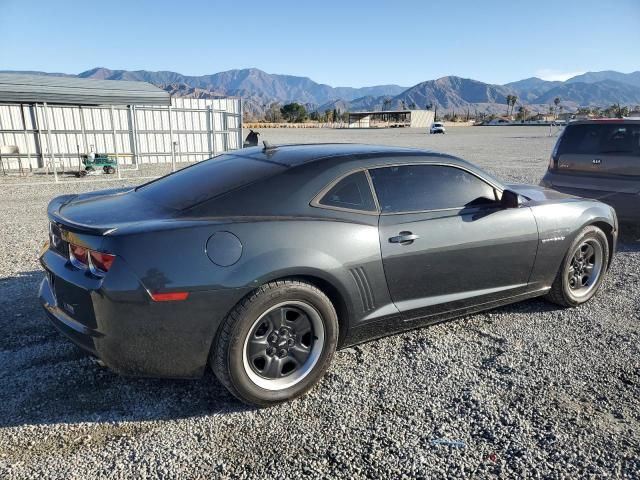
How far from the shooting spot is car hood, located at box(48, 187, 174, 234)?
9.04 feet

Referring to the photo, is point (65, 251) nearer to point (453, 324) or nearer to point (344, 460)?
point (344, 460)

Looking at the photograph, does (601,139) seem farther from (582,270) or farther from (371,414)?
(371,414)

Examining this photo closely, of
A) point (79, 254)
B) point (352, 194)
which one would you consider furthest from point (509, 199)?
point (79, 254)

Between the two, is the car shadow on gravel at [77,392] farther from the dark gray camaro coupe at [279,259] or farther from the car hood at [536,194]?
the car hood at [536,194]

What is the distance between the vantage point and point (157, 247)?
2568mm

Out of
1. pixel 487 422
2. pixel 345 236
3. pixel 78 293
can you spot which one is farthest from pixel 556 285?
pixel 78 293

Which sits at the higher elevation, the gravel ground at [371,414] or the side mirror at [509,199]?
the side mirror at [509,199]

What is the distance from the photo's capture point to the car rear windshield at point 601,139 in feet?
21.2

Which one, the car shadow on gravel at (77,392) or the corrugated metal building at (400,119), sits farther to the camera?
the corrugated metal building at (400,119)

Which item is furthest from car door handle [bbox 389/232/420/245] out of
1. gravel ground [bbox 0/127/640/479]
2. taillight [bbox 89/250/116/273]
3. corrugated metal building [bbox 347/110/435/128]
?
corrugated metal building [bbox 347/110/435/128]

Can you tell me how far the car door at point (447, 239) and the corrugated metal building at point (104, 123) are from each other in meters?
12.1

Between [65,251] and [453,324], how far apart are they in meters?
2.99

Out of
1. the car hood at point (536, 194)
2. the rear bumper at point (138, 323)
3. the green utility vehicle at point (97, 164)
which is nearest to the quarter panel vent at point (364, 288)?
the rear bumper at point (138, 323)

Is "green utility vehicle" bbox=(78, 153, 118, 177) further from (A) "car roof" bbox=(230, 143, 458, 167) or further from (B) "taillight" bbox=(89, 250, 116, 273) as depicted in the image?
(B) "taillight" bbox=(89, 250, 116, 273)
